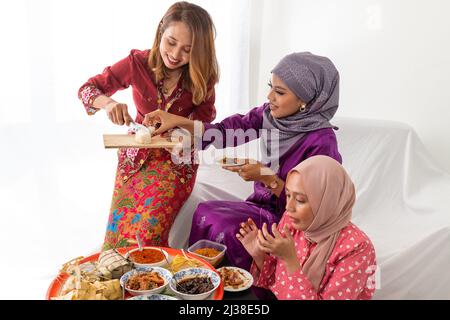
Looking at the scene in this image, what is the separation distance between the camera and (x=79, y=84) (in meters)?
2.74

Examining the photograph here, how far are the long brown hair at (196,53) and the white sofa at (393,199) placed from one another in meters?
0.51

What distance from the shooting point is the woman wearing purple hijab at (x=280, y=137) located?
1833 millimetres

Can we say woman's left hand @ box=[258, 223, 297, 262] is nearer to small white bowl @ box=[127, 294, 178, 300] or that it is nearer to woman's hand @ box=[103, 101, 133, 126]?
small white bowl @ box=[127, 294, 178, 300]

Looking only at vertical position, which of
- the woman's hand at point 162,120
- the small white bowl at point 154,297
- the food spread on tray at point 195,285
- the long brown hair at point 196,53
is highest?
the long brown hair at point 196,53

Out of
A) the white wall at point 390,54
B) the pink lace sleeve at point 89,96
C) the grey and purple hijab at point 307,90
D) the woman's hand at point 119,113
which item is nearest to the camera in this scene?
the grey and purple hijab at point 307,90

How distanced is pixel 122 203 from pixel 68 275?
0.70 m

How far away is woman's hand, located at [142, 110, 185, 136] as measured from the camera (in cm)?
198

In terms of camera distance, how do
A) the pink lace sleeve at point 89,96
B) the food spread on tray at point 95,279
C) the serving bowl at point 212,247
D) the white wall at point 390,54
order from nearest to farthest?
the food spread on tray at point 95,279
the serving bowl at point 212,247
the pink lace sleeve at point 89,96
the white wall at point 390,54

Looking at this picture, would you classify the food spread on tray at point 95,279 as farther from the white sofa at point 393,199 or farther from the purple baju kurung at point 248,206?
the white sofa at point 393,199

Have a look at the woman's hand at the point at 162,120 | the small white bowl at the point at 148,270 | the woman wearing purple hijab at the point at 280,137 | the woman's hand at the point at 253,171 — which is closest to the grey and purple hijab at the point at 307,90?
the woman wearing purple hijab at the point at 280,137

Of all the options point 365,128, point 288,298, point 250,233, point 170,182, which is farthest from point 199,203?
point 365,128

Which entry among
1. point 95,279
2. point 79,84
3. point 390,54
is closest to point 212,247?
point 95,279

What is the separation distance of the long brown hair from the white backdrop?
800 mm

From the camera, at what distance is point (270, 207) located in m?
2.01
